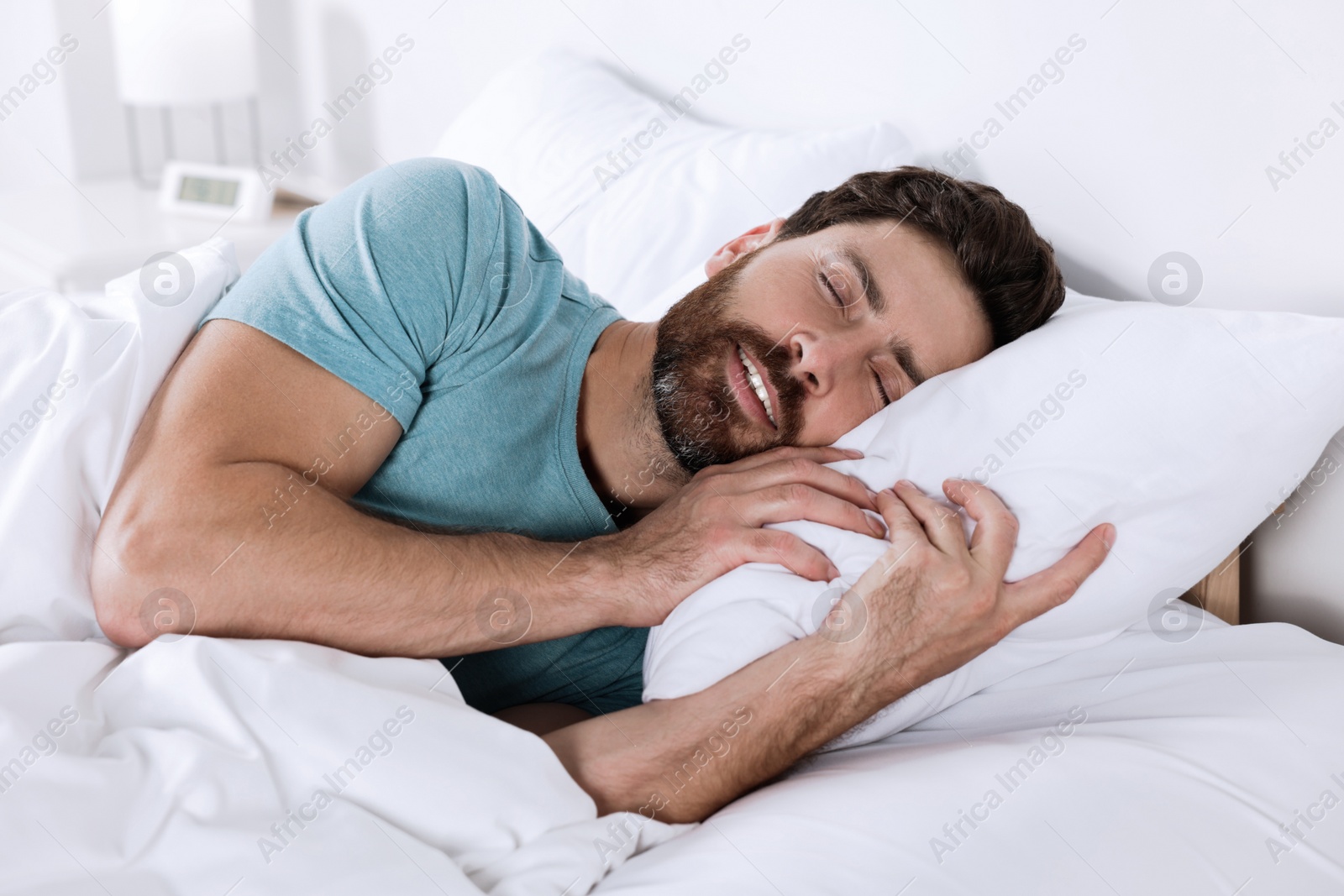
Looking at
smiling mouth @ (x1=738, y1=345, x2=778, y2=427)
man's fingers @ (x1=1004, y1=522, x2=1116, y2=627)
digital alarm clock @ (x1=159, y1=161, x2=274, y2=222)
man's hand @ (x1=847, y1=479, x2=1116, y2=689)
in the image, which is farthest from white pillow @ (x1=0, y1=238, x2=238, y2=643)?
digital alarm clock @ (x1=159, y1=161, x2=274, y2=222)

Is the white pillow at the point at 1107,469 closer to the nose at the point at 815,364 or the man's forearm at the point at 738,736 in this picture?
the man's forearm at the point at 738,736

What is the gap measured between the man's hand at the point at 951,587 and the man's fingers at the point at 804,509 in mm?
27

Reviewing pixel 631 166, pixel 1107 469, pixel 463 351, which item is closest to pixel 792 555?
pixel 1107 469

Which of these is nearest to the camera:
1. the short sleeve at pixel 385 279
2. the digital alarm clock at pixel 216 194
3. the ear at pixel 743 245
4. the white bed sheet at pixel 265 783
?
the white bed sheet at pixel 265 783

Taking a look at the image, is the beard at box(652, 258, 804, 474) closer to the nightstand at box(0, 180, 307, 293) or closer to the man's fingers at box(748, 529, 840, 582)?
the man's fingers at box(748, 529, 840, 582)

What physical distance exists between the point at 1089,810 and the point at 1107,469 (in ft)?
0.97

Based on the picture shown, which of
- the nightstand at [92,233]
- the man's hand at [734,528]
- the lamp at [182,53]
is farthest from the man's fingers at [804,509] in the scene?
the lamp at [182,53]

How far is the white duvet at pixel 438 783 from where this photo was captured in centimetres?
71

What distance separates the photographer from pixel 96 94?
9.64ft

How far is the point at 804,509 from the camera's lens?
39.0 inches

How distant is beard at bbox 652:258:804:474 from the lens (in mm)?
1113

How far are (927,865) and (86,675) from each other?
632mm

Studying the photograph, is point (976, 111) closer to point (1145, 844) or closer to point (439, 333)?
point (439, 333)

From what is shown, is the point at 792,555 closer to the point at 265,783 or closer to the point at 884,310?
the point at 884,310
